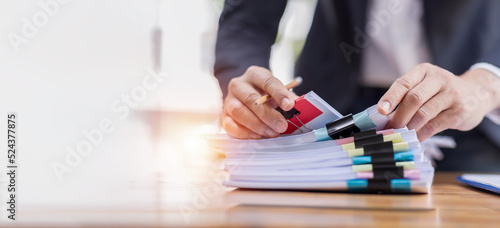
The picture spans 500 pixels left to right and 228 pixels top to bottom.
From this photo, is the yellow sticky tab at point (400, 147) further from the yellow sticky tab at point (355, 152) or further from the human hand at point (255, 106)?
the human hand at point (255, 106)

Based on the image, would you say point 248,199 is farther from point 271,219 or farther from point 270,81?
point 270,81

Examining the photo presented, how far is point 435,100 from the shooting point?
2.07 ft

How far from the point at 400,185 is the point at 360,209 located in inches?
4.6

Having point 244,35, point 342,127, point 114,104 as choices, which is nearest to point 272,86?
point 342,127

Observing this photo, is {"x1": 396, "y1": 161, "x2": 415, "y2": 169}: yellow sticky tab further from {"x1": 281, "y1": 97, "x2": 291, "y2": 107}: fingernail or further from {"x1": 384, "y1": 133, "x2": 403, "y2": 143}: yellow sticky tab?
{"x1": 281, "y1": 97, "x2": 291, "y2": 107}: fingernail

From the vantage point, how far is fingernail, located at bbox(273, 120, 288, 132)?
583mm

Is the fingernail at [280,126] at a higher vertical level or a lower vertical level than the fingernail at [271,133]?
higher

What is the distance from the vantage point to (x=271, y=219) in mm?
347

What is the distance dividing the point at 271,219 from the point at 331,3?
1.02 meters

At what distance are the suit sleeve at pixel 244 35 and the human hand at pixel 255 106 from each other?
249 mm

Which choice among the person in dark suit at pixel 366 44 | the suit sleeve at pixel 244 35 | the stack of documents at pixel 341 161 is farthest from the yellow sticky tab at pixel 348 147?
the suit sleeve at pixel 244 35

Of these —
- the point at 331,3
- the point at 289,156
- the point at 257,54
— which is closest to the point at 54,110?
the point at 257,54

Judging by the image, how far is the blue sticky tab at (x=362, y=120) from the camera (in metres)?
0.52

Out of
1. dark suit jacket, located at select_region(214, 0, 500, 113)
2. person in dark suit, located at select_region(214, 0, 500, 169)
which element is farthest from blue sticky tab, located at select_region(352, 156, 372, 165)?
dark suit jacket, located at select_region(214, 0, 500, 113)
